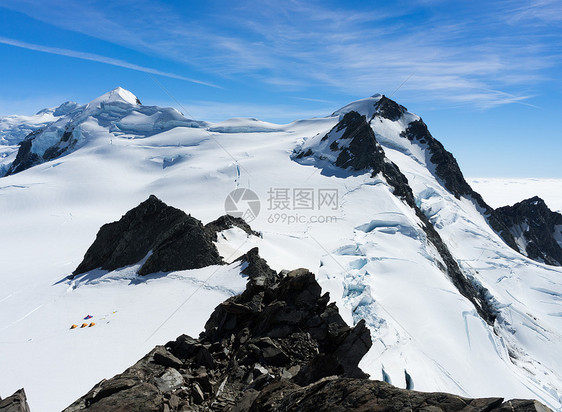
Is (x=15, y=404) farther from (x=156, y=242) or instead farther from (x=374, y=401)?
(x=156, y=242)

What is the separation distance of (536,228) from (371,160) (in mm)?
46397

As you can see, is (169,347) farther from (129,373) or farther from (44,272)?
(44,272)

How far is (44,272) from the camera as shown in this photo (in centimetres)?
2366

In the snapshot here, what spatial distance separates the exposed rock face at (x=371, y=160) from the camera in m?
29.5

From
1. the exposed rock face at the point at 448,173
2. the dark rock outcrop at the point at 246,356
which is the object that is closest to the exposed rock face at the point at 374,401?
the dark rock outcrop at the point at 246,356

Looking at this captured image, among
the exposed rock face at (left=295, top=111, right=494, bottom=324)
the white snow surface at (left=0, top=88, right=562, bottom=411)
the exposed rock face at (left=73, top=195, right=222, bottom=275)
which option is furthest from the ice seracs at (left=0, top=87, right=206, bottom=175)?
the exposed rock face at (left=73, top=195, right=222, bottom=275)

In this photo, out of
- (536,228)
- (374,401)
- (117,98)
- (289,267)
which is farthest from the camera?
(117,98)

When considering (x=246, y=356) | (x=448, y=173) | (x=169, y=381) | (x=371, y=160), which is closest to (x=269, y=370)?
(x=246, y=356)

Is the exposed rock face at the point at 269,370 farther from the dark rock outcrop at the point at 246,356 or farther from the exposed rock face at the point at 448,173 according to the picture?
the exposed rock face at the point at 448,173

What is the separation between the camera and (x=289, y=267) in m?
18.9

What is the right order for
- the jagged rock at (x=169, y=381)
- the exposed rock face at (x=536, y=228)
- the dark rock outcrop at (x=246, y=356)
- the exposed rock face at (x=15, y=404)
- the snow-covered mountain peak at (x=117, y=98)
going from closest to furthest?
the exposed rock face at (x=15, y=404), the dark rock outcrop at (x=246, y=356), the jagged rock at (x=169, y=381), the exposed rock face at (x=536, y=228), the snow-covered mountain peak at (x=117, y=98)

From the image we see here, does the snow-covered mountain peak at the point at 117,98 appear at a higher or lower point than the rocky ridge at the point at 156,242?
higher

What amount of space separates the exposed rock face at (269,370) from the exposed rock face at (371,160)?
21.5 meters

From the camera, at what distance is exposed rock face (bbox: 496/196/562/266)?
195 feet
